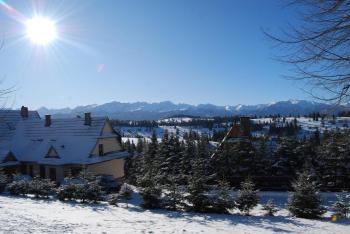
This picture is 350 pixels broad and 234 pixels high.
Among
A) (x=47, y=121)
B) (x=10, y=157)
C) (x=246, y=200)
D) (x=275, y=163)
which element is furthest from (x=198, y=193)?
(x=47, y=121)

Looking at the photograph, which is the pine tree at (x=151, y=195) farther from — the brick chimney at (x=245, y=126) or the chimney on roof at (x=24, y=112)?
the chimney on roof at (x=24, y=112)

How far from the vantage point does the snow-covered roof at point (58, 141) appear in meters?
33.4

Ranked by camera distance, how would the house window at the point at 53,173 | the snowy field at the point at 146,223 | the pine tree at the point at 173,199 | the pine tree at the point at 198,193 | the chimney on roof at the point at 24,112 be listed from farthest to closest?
the chimney on roof at the point at 24,112 → the house window at the point at 53,173 → the pine tree at the point at 173,199 → the pine tree at the point at 198,193 → the snowy field at the point at 146,223

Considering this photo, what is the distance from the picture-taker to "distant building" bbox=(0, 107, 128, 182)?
3328 cm

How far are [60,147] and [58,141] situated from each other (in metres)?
1.29

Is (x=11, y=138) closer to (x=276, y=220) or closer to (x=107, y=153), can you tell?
(x=107, y=153)

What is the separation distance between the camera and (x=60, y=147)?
34.5m

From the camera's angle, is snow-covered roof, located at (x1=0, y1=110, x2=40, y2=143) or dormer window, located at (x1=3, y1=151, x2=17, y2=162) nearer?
dormer window, located at (x1=3, y1=151, x2=17, y2=162)

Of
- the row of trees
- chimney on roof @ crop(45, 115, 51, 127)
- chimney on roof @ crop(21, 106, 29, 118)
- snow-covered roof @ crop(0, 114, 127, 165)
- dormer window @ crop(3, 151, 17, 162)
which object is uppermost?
chimney on roof @ crop(21, 106, 29, 118)

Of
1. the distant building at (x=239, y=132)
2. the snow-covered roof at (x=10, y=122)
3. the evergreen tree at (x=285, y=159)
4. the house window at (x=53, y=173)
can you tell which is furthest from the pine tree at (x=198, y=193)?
the snow-covered roof at (x=10, y=122)

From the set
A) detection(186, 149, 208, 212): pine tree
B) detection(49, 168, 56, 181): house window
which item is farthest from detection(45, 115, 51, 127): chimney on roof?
detection(186, 149, 208, 212): pine tree

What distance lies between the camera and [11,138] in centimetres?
3872

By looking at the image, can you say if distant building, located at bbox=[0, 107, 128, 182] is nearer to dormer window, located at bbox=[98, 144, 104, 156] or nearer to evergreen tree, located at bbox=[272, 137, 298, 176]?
dormer window, located at bbox=[98, 144, 104, 156]

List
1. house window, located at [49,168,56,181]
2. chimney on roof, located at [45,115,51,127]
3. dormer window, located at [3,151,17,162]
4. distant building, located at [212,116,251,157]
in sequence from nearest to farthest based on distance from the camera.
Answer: house window, located at [49,168,56,181] < dormer window, located at [3,151,17,162] < chimney on roof, located at [45,115,51,127] < distant building, located at [212,116,251,157]
